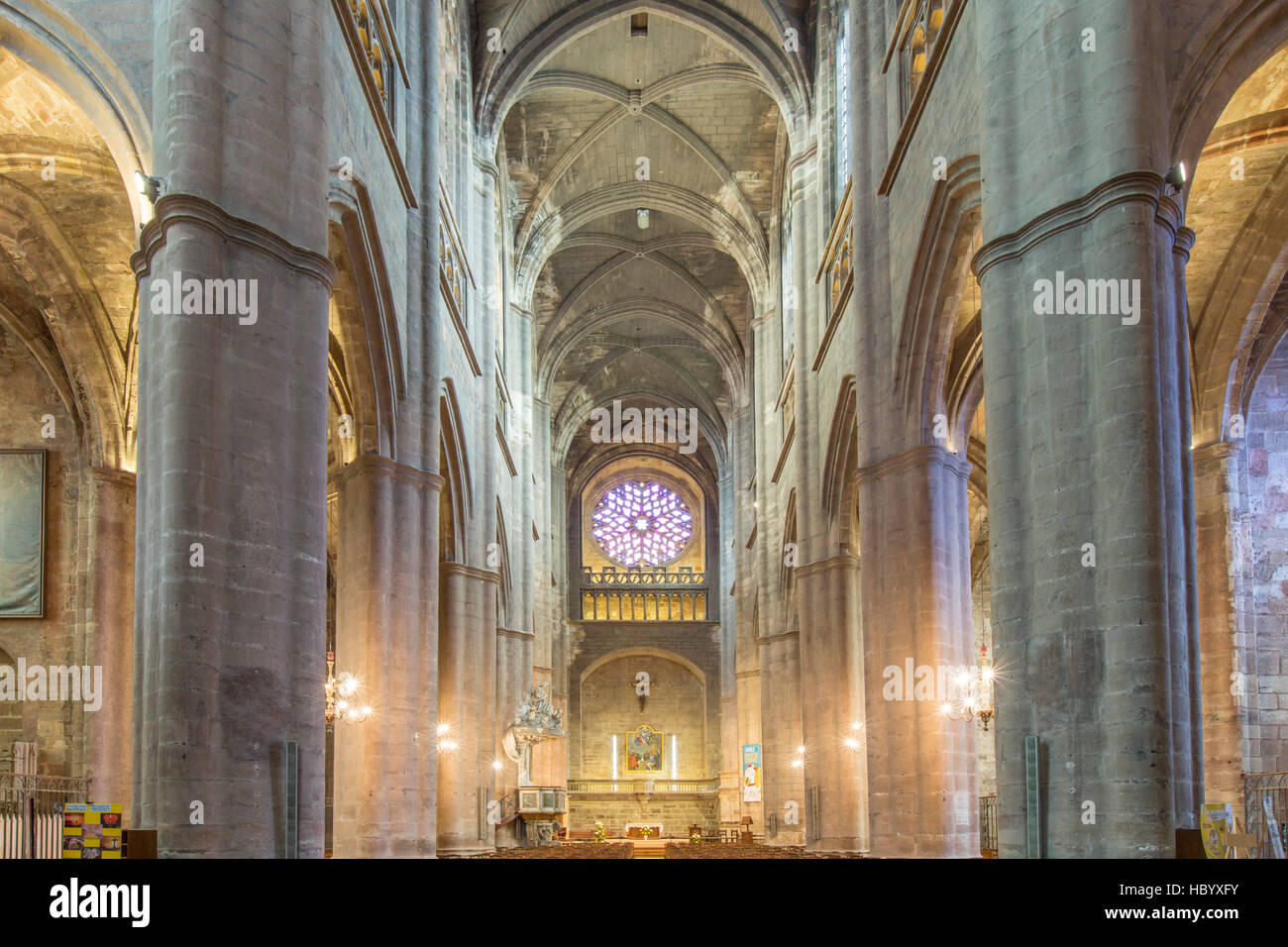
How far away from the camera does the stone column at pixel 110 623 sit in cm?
1709

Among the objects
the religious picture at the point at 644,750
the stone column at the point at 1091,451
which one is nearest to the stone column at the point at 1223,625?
the stone column at the point at 1091,451

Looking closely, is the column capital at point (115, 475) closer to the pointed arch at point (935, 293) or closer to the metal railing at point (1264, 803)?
the pointed arch at point (935, 293)

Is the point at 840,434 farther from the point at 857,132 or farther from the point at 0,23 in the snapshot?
the point at 0,23

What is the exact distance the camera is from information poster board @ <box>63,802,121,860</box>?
939 centimetres

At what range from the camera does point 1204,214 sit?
624 inches

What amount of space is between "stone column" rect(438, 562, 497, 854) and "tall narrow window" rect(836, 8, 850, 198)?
9.81 meters

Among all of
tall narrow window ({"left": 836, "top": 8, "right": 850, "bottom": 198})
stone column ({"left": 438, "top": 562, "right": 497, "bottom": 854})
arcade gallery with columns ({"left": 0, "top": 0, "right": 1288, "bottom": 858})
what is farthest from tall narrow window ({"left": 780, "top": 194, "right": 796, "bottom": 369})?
stone column ({"left": 438, "top": 562, "right": 497, "bottom": 854})

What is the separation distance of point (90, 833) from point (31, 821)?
537 cm

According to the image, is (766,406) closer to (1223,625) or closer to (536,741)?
(536,741)

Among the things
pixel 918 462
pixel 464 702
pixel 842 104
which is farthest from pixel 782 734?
pixel 918 462

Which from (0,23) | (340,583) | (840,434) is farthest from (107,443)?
(840,434)

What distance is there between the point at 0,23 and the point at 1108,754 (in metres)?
Result: 11.3

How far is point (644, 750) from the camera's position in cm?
4934

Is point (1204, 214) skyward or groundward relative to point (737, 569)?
skyward
